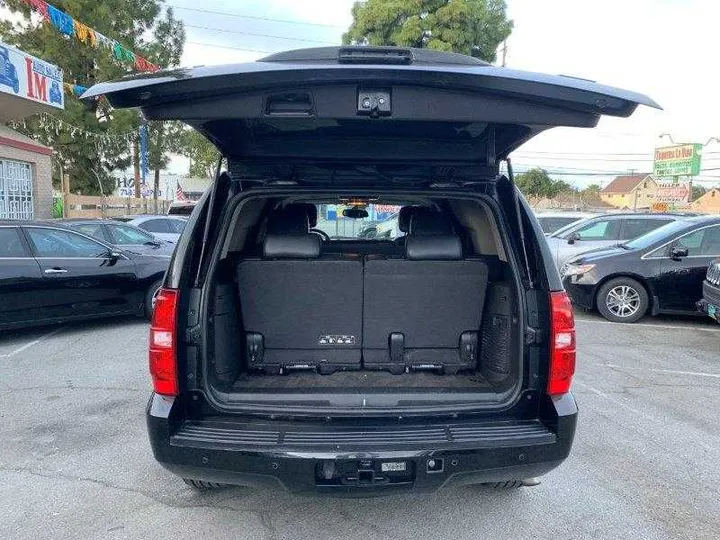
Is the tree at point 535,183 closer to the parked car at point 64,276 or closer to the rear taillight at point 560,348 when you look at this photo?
the parked car at point 64,276

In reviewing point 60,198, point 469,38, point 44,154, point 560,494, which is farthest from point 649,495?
point 469,38

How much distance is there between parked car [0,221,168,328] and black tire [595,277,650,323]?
20.5 ft

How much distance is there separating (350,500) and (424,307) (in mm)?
1169

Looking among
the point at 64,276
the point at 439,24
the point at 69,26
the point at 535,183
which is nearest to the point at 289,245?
the point at 64,276

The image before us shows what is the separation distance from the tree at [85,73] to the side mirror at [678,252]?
69.7ft

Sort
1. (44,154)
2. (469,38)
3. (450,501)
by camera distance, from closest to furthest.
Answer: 1. (450,501)
2. (44,154)
3. (469,38)

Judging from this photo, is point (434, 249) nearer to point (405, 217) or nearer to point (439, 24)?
point (405, 217)

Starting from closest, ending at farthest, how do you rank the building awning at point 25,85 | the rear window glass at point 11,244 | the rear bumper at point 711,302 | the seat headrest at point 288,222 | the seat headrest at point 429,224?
the seat headrest at point 288,222 < the seat headrest at point 429,224 < the rear bumper at point 711,302 < the rear window glass at point 11,244 < the building awning at point 25,85

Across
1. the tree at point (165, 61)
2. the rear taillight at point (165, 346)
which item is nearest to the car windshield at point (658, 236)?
the rear taillight at point (165, 346)

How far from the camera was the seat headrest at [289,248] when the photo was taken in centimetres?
332

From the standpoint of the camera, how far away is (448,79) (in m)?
2.20

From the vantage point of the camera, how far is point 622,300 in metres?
8.16

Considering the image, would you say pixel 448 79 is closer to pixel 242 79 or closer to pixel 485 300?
pixel 242 79

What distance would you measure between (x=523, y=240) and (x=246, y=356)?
1.71 meters
